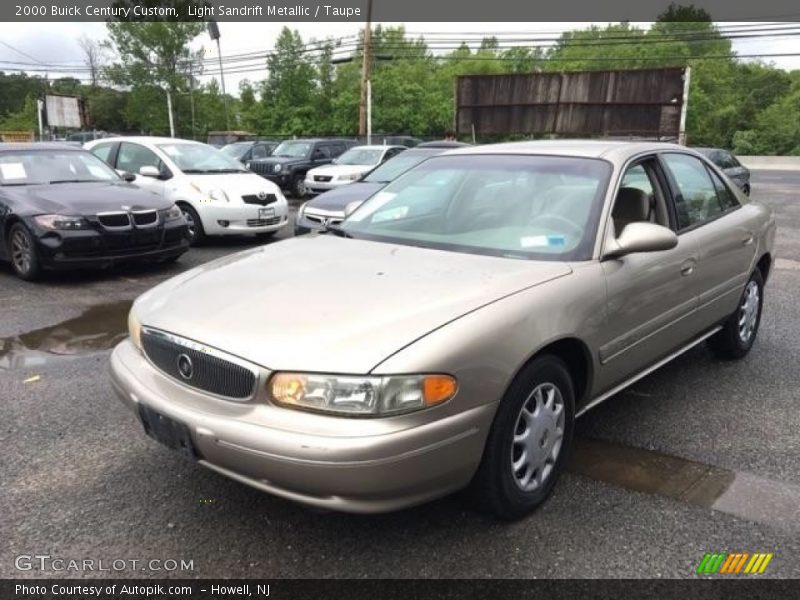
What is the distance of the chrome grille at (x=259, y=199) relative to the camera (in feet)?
31.3

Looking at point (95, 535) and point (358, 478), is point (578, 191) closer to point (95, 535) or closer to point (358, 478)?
point (358, 478)

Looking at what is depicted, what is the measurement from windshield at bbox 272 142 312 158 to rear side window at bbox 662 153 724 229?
1504 cm

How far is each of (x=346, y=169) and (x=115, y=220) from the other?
845 cm

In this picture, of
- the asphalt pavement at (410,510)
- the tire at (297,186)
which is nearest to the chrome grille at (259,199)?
the asphalt pavement at (410,510)

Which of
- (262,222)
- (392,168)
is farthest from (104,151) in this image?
(392,168)

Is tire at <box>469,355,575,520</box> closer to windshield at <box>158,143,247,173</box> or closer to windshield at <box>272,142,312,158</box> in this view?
windshield at <box>158,143,247,173</box>

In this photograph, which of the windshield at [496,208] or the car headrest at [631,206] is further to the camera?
the car headrest at [631,206]

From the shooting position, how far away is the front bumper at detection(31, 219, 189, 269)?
22.5 ft

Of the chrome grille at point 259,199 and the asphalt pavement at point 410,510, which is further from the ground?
the chrome grille at point 259,199

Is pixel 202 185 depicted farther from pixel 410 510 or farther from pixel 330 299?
pixel 410 510

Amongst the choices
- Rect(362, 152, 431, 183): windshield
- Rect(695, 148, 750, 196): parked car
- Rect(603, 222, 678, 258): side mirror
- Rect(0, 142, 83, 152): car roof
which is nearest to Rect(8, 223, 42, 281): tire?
Rect(0, 142, 83, 152): car roof

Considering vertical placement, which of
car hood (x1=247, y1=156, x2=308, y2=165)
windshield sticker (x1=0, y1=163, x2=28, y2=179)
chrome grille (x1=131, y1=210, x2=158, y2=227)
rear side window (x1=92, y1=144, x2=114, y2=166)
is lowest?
chrome grille (x1=131, y1=210, x2=158, y2=227)

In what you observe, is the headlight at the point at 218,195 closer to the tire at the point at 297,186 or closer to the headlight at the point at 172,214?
the headlight at the point at 172,214

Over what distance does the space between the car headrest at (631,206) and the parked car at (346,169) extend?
426 inches
